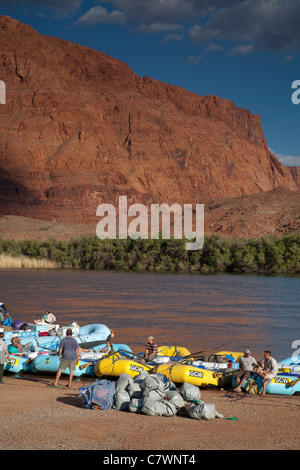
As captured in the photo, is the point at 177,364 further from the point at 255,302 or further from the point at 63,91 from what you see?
the point at 63,91

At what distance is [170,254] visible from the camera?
55125 millimetres

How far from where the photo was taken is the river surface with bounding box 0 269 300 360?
2002 cm

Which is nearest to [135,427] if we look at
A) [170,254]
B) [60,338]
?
[60,338]

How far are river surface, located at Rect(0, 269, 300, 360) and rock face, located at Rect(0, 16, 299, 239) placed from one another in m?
58.7

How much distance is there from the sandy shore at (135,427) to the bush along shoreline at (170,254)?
129 ft

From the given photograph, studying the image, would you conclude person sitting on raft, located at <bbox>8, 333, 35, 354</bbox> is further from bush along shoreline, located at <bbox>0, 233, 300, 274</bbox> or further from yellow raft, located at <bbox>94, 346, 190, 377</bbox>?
bush along shoreline, located at <bbox>0, 233, 300, 274</bbox>

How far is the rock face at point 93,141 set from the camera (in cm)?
10331

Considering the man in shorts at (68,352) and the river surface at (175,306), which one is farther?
the river surface at (175,306)

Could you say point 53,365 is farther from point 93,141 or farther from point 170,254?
point 93,141

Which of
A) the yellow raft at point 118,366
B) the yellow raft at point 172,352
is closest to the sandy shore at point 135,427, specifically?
the yellow raft at point 118,366

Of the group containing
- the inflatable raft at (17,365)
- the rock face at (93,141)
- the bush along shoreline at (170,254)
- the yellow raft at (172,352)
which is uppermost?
the rock face at (93,141)

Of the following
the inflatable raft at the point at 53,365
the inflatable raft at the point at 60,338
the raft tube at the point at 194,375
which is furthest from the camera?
the inflatable raft at the point at 60,338

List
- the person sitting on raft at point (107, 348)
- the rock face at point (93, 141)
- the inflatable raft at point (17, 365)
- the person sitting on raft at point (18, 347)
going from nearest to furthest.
Result: the inflatable raft at point (17, 365), the person sitting on raft at point (107, 348), the person sitting on raft at point (18, 347), the rock face at point (93, 141)

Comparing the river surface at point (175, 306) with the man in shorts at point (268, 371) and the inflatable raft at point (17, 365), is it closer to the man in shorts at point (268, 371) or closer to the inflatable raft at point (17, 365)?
the inflatable raft at point (17, 365)
